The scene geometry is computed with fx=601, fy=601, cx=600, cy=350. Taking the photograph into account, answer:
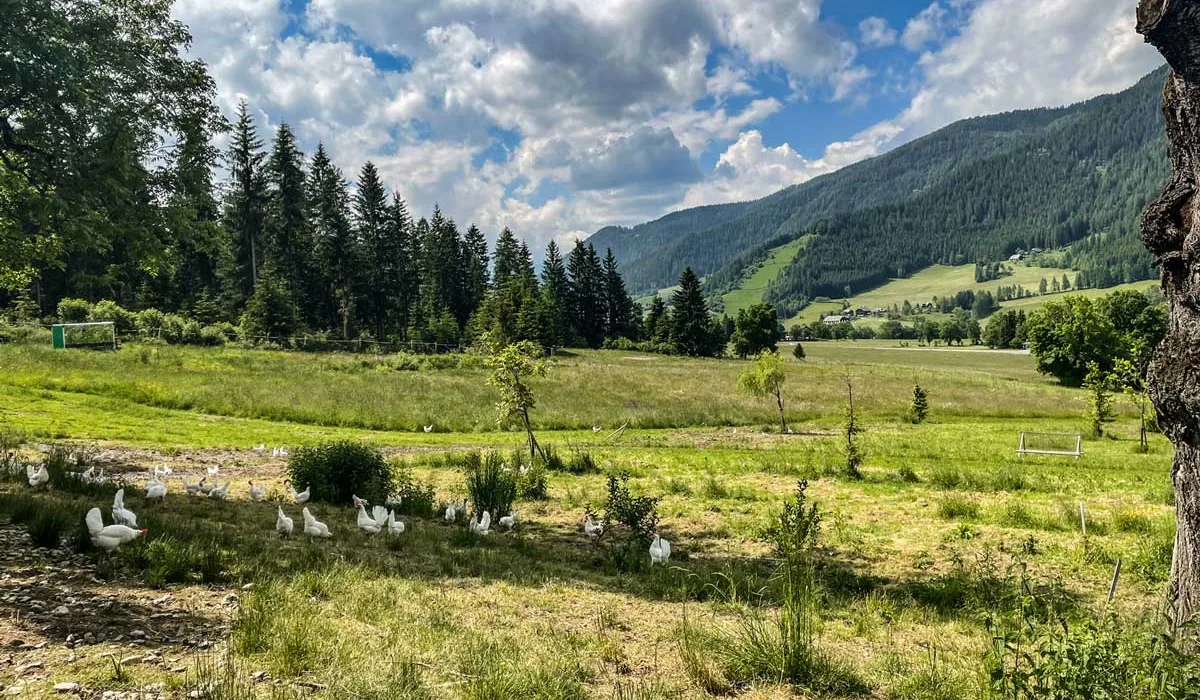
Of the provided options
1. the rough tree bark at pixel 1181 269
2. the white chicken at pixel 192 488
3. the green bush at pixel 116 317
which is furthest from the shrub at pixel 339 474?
the green bush at pixel 116 317

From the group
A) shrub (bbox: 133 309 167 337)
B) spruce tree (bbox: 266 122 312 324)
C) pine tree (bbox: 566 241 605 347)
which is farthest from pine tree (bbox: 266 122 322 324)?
pine tree (bbox: 566 241 605 347)

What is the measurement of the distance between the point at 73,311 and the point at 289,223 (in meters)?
27.8

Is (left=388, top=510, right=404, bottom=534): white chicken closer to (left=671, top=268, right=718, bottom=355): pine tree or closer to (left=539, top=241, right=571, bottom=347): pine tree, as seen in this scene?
(left=539, top=241, right=571, bottom=347): pine tree

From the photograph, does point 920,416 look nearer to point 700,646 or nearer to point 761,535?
point 761,535

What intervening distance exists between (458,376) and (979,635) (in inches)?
1717

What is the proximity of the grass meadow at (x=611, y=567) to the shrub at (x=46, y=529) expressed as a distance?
3.15 ft

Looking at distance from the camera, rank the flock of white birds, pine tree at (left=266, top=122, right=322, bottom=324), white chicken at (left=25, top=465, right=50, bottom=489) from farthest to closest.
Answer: pine tree at (left=266, top=122, right=322, bottom=324) < white chicken at (left=25, top=465, right=50, bottom=489) < the flock of white birds

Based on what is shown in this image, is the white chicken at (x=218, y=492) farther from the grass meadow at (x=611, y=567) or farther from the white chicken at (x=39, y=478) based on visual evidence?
the white chicken at (x=39, y=478)

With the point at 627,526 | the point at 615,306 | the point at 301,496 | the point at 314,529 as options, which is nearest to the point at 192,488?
the point at 301,496

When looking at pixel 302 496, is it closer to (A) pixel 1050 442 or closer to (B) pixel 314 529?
(B) pixel 314 529

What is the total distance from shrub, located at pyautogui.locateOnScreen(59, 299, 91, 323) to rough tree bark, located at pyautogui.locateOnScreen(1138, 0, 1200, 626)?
213 feet

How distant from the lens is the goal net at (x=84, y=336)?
40000 mm

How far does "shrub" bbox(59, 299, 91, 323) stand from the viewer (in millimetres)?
49125

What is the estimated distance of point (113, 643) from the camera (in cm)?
462
